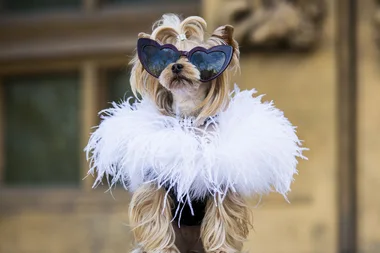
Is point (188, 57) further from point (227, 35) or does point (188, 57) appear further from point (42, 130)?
point (42, 130)

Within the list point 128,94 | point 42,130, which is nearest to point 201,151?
point 128,94

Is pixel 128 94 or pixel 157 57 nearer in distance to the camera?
pixel 157 57

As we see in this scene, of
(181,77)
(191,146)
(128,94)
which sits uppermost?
(128,94)

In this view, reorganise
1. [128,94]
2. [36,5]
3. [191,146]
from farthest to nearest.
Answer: [36,5], [128,94], [191,146]

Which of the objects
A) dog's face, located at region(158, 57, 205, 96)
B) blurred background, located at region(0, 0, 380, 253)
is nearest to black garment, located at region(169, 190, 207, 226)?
dog's face, located at region(158, 57, 205, 96)

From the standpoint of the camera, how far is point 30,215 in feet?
12.0

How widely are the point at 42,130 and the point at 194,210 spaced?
2679 mm

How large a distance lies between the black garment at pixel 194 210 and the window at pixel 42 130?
2.52m

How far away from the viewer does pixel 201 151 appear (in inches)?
47.0

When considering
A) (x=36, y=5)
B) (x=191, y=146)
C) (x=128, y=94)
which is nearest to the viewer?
(x=191, y=146)

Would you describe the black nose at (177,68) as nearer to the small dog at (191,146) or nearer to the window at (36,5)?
the small dog at (191,146)

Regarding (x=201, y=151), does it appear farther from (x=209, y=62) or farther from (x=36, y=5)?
(x=36, y=5)

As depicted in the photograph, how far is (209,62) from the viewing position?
1.20 meters

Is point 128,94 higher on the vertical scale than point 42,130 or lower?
higher
